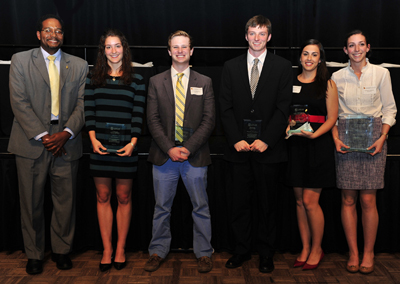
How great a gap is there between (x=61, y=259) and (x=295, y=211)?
6.15 ft

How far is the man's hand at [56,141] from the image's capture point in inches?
94.9

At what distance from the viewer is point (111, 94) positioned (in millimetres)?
2389

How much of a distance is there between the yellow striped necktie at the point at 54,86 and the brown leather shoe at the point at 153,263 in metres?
1.28

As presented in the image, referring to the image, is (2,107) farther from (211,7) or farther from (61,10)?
(211,7)

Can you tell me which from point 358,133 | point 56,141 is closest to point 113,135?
point 56,141

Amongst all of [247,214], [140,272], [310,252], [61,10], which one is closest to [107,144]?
[140,272]

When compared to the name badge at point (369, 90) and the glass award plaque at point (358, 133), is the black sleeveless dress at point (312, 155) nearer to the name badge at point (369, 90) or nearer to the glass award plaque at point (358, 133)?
the glass award plaque at point (358, 133)

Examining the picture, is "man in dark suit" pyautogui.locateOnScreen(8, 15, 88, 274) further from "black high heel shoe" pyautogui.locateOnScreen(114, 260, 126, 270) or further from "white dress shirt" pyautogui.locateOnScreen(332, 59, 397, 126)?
"white dress shirt" pyautogui.locateOnScreen(332, 59, 397, 126)

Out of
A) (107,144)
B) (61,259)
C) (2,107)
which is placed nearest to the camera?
(107,144)

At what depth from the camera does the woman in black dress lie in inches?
95.5

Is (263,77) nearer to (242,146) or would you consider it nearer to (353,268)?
(242,146)

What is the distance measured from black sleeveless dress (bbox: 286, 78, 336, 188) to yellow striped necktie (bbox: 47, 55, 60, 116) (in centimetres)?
172

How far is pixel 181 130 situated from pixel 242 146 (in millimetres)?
447

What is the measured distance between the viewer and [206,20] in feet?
13.6
